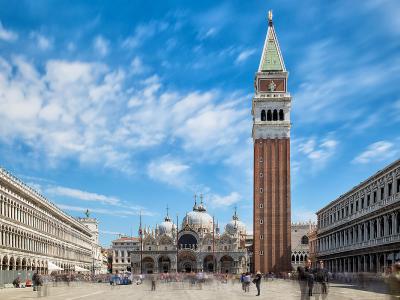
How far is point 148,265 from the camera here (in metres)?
134

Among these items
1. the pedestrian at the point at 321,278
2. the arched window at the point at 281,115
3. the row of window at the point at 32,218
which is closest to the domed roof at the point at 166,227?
the row of window at the point at 32,218

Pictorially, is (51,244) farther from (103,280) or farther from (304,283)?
(304,283)

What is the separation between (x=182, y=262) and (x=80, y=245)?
990 inches

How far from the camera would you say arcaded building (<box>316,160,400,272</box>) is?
5822cm

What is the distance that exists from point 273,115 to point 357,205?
3323 cm

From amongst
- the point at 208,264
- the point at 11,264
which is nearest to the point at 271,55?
the point at 208,264

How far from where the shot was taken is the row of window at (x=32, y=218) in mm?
61250

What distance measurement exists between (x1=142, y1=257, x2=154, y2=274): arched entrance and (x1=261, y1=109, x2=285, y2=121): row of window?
161 ft

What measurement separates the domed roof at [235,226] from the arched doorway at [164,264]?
20.4 metres

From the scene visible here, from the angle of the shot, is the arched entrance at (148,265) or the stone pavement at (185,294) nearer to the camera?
the stone pavement at (185,294)

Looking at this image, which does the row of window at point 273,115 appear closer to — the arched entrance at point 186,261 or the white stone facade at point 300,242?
the white stone facade at point 300,242

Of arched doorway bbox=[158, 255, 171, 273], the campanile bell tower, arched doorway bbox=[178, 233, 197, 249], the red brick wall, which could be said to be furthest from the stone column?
arched doorway bbox=[158, 255, 171, 273]

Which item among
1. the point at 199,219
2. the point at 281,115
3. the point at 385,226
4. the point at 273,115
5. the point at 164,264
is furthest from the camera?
the point at 199,219

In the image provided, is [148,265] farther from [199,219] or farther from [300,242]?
[300,242]
